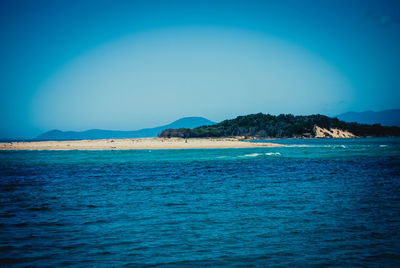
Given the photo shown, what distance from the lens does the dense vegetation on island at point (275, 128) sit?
505ft

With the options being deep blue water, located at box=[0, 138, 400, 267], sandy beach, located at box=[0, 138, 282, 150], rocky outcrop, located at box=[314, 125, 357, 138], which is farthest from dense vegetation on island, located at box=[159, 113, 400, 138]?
deep blue water, located at box=[0, 138, 400, 267]

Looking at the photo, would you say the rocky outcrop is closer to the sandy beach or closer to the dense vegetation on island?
the dense vegetation on island

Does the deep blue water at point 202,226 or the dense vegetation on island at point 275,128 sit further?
the dense vegetation on island at point 275,128

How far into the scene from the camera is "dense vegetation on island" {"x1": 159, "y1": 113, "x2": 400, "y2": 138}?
154 meters

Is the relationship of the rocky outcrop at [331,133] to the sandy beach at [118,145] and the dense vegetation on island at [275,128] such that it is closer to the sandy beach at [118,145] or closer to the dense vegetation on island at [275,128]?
the dense vegetation on island at [275,128]

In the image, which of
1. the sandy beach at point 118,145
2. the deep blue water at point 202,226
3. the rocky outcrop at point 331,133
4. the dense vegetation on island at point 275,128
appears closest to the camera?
the deep blue water at point 202,226

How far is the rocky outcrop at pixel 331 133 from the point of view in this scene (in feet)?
534

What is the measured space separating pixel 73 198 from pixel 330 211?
12.3 m

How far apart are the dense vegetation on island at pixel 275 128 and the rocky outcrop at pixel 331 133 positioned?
1.78m

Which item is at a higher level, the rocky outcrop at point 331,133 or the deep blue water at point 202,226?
the rocky outcrop at point 331,133

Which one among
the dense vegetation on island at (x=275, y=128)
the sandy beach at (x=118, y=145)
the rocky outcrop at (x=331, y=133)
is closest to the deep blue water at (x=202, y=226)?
the sandy beach at (x=118, y=145)

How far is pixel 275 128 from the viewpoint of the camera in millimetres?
160250

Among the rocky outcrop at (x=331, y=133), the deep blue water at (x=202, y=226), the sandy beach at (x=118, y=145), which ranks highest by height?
the rocky outcrop at (x=331, y=133)

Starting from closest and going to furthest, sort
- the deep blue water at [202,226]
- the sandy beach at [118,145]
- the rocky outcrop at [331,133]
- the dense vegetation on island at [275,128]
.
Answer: the deep blue water at [202,226] < the sandy beach at [118,145] < the dense vegetation on island at [275,128] < the rocky outcrop at [331,133]
